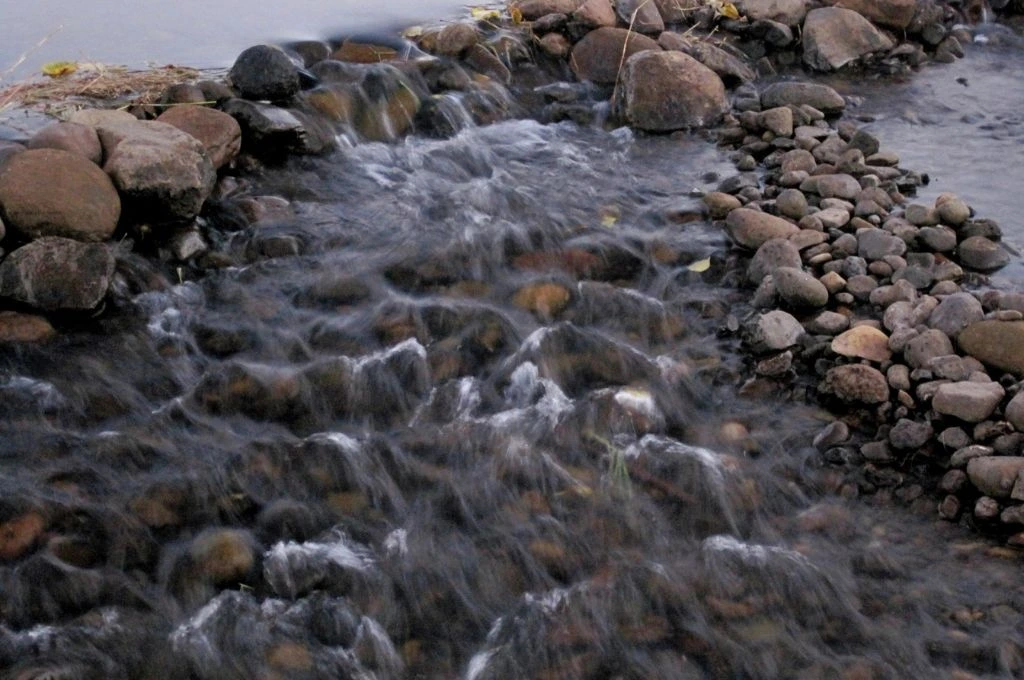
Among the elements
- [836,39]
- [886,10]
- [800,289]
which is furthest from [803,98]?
A: [800,289]

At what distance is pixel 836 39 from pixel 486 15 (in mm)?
2727

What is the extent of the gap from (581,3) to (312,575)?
5.67 m

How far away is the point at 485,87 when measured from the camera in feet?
24.4

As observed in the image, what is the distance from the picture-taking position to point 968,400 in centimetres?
436

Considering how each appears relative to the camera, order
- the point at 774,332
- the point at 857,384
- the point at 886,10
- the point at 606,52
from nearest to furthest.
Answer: the point at 857,384
the point at 774,332
the point at 606,52
the point at 886,10

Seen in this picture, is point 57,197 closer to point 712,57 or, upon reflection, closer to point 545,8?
point 545,8

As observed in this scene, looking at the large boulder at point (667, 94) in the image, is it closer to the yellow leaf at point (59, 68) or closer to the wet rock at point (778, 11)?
the wet rock at point (778, 11)

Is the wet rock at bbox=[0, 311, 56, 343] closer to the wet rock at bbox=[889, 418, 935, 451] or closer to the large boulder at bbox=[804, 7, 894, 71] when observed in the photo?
the wet rock at bbox=[889, 418, 935, 451]

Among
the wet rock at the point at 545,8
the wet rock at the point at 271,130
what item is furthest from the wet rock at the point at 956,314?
the wet rock at the point at 545,8

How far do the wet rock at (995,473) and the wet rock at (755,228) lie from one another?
6.19 ft

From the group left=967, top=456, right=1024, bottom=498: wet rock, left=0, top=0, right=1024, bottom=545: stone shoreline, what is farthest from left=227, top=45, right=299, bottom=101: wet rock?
left=967, top=456, right=1024, bottom=498: wet rock

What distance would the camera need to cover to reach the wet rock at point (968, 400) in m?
4.35

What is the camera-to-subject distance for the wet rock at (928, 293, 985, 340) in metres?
4.84

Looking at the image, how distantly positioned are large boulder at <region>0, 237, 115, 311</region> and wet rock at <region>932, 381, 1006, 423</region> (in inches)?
147
